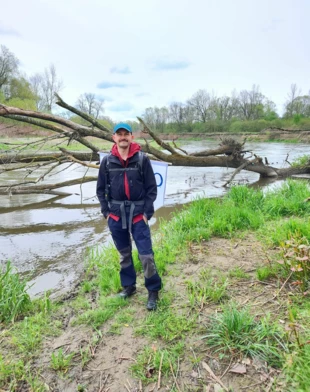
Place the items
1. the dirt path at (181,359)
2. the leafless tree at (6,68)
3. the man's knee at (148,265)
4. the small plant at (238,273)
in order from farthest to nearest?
the leafless tree at (6,68) → the small plant at (238,273) → the man's knee at (148,265) → the dirt path at (181,359)

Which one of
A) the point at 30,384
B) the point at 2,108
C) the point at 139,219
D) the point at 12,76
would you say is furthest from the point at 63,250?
the point at 12,76

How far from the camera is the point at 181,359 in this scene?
222cm

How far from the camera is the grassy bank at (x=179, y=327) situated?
81.5 inches

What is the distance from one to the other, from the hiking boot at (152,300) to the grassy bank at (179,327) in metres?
0.08

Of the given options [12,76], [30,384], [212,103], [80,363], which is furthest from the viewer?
[212,103]

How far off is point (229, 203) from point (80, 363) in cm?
416

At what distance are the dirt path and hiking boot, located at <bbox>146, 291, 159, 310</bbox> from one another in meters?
0.07

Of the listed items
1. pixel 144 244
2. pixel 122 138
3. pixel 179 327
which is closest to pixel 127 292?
pixel 144 244

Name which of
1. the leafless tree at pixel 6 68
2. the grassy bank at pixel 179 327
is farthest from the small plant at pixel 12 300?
the leafless tree at pixel 6 68

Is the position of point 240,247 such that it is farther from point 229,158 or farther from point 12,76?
point 12,76

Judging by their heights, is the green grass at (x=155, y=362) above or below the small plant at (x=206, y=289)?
below

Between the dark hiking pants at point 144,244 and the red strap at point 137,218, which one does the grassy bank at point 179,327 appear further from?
the red strap at point 137,218

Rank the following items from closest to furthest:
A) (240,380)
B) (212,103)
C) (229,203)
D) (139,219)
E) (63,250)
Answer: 1. (240,380)
2. (139,219)
3. (63,250)
4. (229,203)
5. (212,103)

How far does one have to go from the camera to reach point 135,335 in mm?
2572
